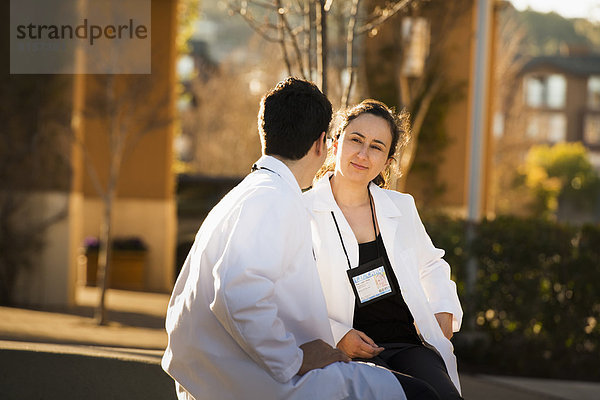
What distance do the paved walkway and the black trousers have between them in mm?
1290

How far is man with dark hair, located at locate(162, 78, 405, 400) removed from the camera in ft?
8.63

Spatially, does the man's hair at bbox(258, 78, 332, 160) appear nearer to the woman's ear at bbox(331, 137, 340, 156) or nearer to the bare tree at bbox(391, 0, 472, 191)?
the woman's ear at bbox(331, 137, 340, 156)

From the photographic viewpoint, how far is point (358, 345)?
3266 mm

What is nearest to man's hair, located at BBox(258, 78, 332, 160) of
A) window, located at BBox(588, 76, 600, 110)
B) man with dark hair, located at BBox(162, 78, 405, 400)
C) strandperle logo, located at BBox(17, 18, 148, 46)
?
man with dark hair, located at BBox(162, 78, 405, 400)

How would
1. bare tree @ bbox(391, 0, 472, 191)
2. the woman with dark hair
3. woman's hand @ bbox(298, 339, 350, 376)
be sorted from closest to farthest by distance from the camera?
1. woman's hand @ bbox(298, 339, 350, 376)
2. the woman with dark hair
3. bare tree @ bbox(391, 0, 472, 191)

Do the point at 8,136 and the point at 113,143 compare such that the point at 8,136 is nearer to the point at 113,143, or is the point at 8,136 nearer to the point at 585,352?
the point at 113,143

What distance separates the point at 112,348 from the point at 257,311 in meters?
2.52

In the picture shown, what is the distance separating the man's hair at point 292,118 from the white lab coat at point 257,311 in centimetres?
11

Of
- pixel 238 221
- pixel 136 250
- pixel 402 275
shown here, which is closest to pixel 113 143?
pixel 136 250

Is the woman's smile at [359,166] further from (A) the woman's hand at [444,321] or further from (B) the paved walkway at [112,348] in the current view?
(B) the paved walkway at [112,348]

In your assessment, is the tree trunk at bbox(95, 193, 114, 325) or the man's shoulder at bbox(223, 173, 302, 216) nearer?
the man's shoulder at bbox(223, 173, 302, 216)

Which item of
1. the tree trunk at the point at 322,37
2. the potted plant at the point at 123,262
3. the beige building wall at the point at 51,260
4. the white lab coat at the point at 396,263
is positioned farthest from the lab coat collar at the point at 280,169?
the potted plant at the point at 123,262

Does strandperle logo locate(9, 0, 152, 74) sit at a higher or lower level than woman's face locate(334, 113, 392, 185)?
higher

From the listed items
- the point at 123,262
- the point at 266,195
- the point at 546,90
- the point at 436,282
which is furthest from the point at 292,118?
the point at 546,90
